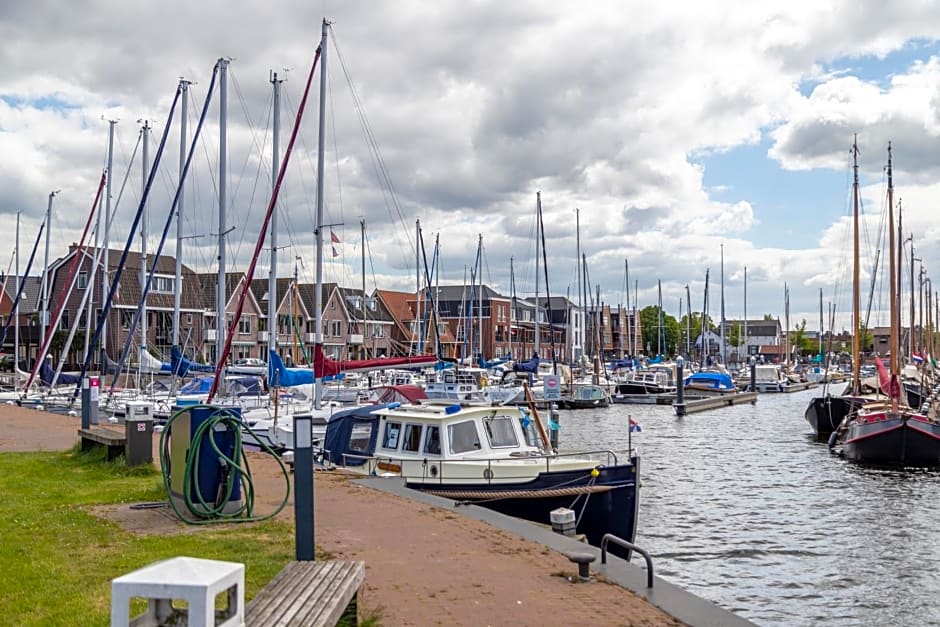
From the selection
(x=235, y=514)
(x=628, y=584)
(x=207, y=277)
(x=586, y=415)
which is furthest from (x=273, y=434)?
(x=207, y=277)

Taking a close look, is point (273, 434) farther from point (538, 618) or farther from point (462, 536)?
point (538, 618)

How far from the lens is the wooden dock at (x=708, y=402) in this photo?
62.6 metres

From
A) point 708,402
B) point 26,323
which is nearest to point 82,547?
point 708,402

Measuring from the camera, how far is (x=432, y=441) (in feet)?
65.5

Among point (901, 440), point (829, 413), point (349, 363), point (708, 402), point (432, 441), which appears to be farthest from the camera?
point (708, 402)

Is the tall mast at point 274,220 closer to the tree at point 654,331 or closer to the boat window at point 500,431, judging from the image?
the boat window at point 500,431

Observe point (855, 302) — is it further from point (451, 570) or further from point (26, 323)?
point (26, 323)

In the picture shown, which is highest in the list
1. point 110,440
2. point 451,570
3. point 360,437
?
point 110,440

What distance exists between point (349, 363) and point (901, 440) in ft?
67.9

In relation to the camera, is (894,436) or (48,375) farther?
(48,375)

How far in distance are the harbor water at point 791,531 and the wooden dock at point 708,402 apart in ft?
61.1

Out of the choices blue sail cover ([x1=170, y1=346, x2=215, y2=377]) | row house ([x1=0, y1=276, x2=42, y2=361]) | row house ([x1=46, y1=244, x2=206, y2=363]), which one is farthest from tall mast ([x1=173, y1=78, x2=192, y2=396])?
row house ([x1=0, y1=276, x2=42, y2=361])

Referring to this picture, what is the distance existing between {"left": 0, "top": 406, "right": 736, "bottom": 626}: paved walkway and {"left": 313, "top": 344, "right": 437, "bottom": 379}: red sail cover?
11175 mm

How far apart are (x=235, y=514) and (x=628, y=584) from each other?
20.7 feet
